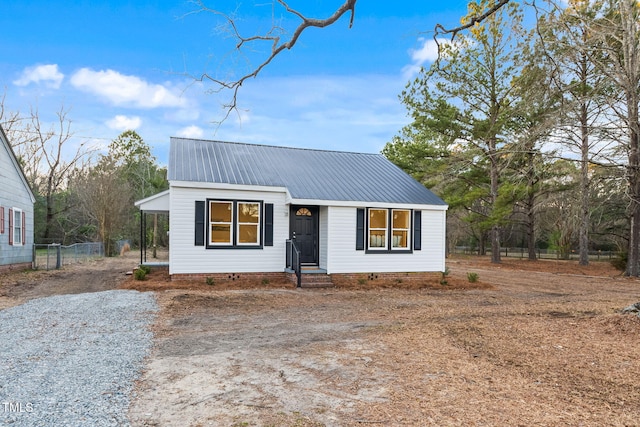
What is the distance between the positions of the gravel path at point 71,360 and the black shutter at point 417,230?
27.2 feet

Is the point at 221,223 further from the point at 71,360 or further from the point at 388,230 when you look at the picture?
the point at 71,360

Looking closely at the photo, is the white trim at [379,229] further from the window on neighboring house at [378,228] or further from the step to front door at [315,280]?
the step to front door at [315,280]

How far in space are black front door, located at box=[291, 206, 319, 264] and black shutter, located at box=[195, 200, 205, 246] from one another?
109 inches

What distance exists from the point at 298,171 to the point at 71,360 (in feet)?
33.6

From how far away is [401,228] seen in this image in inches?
548

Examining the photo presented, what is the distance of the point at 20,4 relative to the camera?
41.2 ft

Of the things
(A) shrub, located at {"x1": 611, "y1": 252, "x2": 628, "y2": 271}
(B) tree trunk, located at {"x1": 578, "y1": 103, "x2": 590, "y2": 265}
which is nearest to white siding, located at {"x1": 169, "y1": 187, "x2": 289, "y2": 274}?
(B) tree trunk, located at {"x1": 578, "y1": 103, "x2": 590, "y2": 265}

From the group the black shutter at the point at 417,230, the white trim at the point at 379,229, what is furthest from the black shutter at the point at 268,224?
the black shutter at the point at 417,230

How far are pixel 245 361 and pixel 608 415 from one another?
11.8 feet

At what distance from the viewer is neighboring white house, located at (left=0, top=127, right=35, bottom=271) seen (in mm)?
14938

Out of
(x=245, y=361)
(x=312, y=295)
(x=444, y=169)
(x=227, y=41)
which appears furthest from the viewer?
(x=444, y=169)

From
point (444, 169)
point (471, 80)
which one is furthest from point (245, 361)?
point (471, 80)

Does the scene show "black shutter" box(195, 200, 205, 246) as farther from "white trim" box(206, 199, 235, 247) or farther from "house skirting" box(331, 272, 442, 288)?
"house skirting" box(331, 272, 442, 288)

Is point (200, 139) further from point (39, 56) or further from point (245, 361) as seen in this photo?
point (245, 361)
